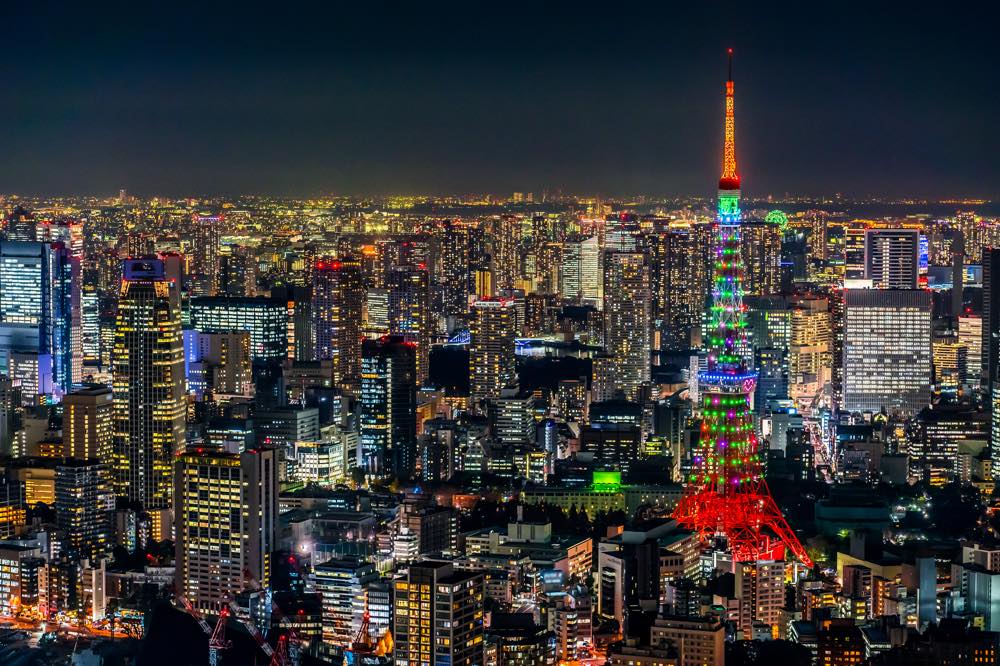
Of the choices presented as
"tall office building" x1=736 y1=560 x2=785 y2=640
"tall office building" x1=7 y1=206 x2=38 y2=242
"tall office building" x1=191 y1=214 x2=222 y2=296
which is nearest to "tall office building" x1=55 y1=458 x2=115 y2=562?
"tall office building" x1=7 y1=206 x2=38 y2=242

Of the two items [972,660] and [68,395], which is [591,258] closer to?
[68,395]

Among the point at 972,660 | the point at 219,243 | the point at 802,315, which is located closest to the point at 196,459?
the point at 972,660

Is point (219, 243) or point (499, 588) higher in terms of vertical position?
point (219, 243)

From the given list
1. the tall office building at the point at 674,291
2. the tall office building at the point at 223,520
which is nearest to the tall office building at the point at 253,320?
the tall office building at the point at 674,291

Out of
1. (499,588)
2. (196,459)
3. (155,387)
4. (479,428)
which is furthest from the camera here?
(479,428)

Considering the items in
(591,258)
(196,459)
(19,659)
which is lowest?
(19,659)

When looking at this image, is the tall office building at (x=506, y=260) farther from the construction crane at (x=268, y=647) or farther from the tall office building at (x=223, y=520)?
the construction crane at (x=268, y=647)

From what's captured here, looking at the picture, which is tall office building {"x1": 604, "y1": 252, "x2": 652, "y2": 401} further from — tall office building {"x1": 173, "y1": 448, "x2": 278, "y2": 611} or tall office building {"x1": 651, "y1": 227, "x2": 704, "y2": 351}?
tall office building {"x1": 173, "y1": 448, "x2": 278, "y2": 611}
